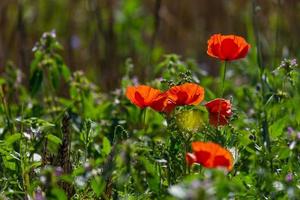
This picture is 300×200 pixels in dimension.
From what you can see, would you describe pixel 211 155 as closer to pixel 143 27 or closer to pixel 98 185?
pixel 98 185

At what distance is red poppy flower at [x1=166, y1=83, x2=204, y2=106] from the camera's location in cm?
241

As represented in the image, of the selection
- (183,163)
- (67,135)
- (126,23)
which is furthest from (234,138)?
(126,23)

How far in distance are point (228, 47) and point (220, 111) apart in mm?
184

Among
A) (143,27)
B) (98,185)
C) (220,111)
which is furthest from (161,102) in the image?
(143,27)

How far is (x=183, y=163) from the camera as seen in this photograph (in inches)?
99.1

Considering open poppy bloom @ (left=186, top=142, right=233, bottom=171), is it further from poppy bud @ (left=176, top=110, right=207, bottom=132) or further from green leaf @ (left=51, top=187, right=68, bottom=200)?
poppy bud @ (left=176, top=110, right=207, bottom=132)

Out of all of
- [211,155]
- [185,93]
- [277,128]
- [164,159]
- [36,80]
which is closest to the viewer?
[211,155]

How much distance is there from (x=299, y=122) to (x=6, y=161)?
3.02 ft

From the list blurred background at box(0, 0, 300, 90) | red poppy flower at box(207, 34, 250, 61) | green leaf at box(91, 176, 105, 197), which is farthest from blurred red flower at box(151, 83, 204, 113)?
blurred background at box(0, 0, 300, 90)

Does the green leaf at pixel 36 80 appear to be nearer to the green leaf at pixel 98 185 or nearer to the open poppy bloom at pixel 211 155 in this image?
the green leaf at pixel 98 185

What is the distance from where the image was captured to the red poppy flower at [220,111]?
249 centimetres

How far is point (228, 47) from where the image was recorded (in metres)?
2.48

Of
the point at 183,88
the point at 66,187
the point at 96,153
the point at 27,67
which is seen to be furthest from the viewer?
the point at 27,67

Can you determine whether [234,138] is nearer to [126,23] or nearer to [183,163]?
[183,163]
